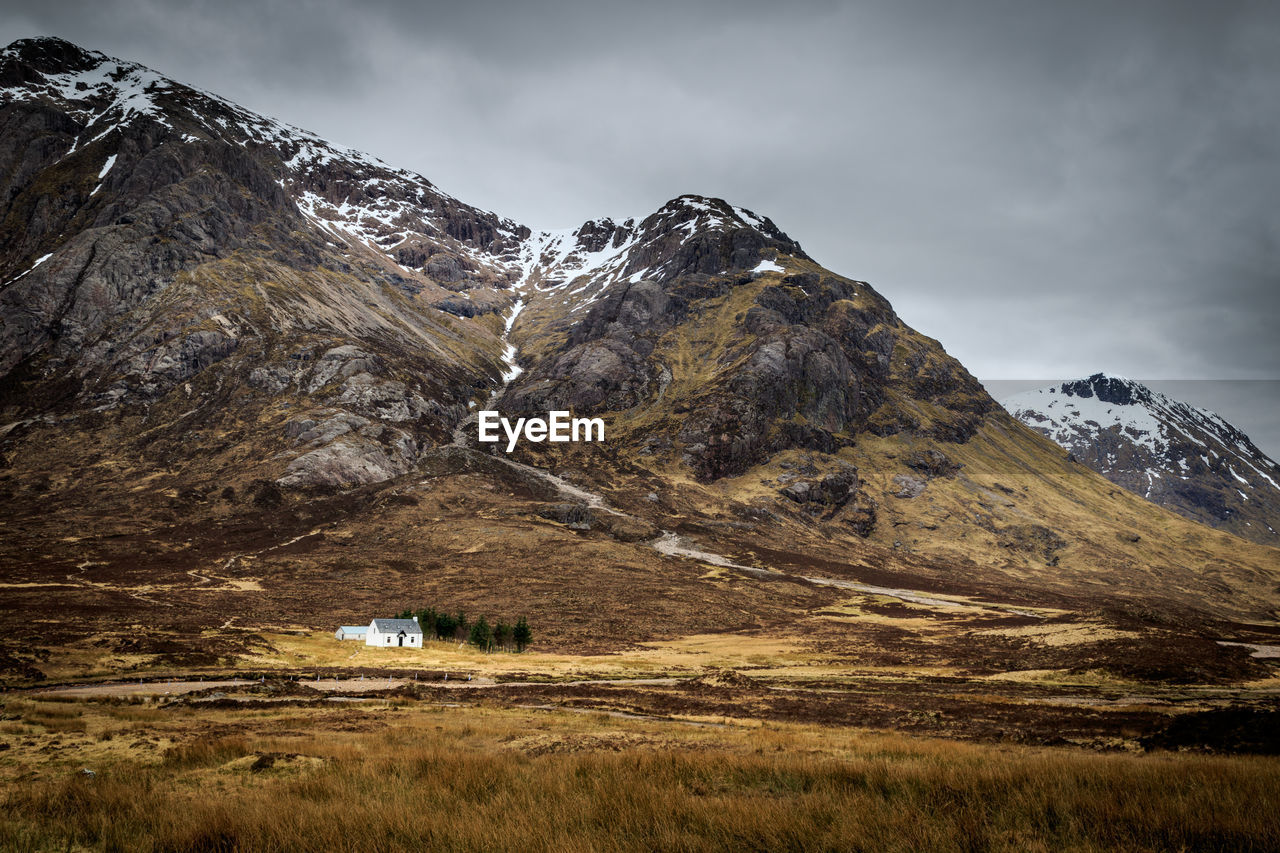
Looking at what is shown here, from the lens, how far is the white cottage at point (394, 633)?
232ft

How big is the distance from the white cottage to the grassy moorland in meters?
59.1

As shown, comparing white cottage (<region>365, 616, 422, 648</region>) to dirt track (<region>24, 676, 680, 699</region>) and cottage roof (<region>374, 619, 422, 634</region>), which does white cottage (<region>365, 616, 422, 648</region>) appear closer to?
cottage roof (<region>374, 619, 422, 634</region>)

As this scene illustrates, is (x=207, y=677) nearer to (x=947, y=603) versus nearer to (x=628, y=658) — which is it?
(x=628, y=658)

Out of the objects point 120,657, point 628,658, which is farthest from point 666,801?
point 628,658

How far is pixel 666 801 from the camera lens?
27.7ft

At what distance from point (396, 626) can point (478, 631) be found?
367 inches

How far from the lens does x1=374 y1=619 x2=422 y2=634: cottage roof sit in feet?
234

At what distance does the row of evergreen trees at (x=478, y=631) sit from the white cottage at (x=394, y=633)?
335cm

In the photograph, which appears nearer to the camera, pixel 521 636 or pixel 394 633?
pixel 394 633

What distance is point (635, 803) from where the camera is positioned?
339 inches

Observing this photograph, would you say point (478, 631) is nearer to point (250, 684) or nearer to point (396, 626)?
point (396, 626)

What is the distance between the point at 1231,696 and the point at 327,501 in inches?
6226

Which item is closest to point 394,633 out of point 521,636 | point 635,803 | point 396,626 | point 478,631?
point 396,626

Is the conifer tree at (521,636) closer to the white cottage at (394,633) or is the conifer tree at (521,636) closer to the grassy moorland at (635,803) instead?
the white cottage at (394,633)
